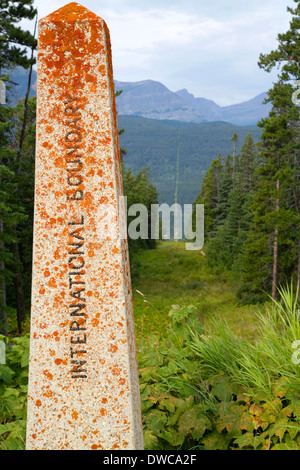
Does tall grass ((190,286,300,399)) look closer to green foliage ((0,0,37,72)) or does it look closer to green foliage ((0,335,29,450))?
green foliage ((0,335,29,450))

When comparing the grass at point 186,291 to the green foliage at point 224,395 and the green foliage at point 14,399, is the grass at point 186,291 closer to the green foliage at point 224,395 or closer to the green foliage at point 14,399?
the green foliage at point 14,399

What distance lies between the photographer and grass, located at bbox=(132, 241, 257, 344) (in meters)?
22.8

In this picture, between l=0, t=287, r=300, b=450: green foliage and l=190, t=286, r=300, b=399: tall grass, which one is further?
l=190, t=286, r=300, b=399: tall grass

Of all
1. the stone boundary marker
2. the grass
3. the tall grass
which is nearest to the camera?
the stone boundary marker

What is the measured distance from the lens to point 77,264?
8.55 feet

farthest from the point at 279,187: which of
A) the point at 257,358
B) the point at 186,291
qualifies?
the point at 257,358

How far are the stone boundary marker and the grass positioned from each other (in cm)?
1536

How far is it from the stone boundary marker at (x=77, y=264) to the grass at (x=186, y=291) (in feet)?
50.4

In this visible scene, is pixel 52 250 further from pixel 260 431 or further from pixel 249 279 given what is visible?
pixel 249 279

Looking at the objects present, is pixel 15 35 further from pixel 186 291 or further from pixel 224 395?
pixel 186 291

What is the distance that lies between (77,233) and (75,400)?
3.69 ft

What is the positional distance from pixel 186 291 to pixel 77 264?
101 feet

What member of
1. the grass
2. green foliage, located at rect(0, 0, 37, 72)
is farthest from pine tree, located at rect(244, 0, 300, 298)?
green foliage, located at rect(0, 0, 37, 72)
